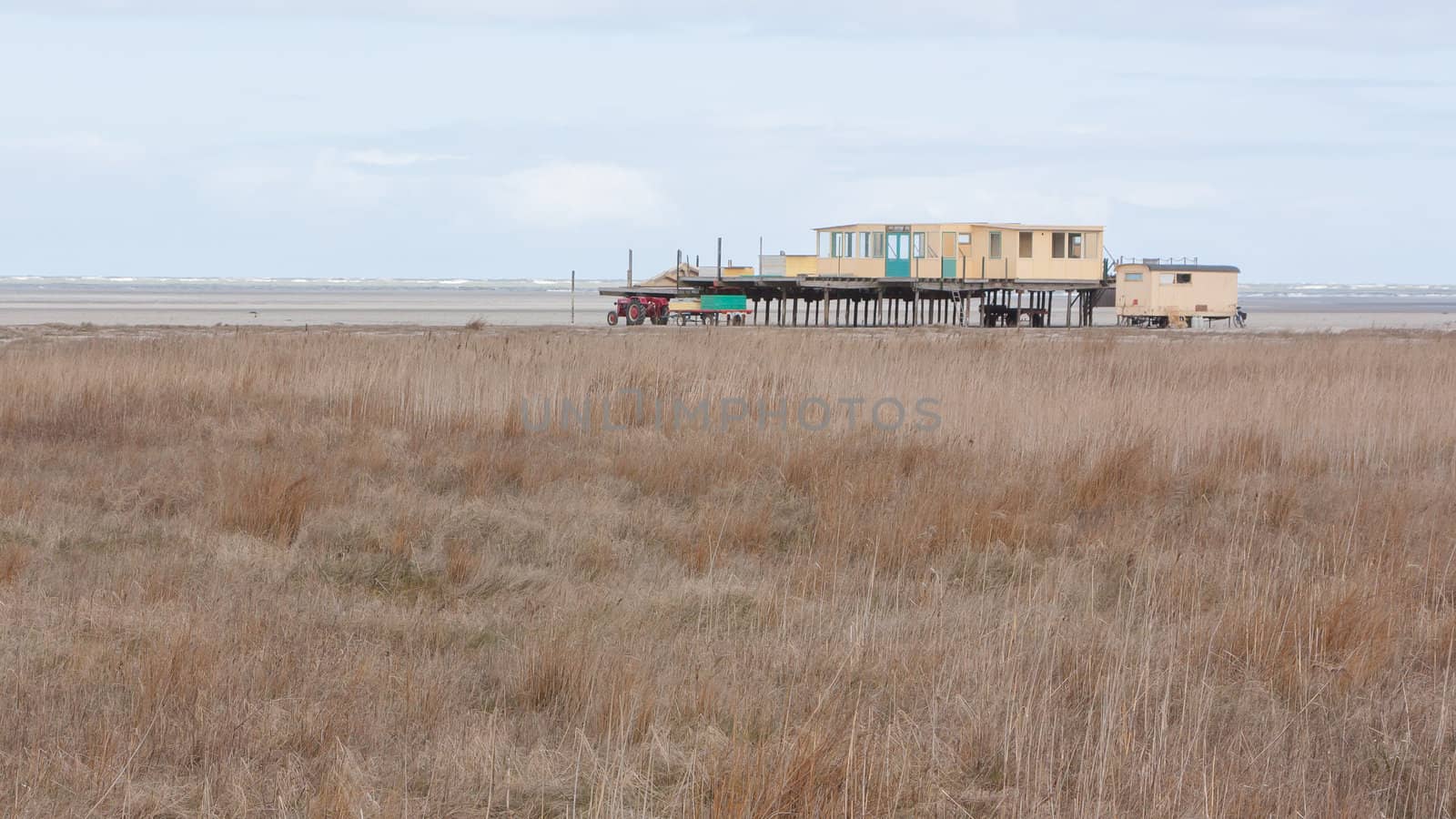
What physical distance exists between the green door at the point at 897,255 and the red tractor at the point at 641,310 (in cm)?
770

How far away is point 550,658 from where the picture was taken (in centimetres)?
455

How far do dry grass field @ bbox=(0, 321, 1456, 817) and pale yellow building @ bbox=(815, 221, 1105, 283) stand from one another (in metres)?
33.1

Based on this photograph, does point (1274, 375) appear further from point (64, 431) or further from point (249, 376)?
point (64, 431)

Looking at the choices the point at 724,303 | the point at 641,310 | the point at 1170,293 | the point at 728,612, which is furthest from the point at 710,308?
the point at 728,612

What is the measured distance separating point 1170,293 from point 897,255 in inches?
382

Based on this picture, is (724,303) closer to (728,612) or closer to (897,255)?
(897,255)

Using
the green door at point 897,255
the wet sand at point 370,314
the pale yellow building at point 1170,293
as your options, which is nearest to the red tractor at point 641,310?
the wet sand at point 370,314

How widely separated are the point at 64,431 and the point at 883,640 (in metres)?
7.92

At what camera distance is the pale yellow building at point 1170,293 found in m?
45.5

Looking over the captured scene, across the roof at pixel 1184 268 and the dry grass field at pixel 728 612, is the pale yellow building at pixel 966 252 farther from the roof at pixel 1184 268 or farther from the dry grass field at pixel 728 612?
the dry grass field at pixel 728 612

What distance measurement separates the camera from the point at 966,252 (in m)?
44.2

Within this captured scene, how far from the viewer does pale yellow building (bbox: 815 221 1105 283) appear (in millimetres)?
44156

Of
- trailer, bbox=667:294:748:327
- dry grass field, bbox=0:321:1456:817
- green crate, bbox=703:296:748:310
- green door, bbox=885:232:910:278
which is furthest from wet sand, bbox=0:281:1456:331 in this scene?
dry grass field, bbox=0:321:1456:817

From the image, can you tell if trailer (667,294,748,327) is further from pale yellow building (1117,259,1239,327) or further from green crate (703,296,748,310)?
pale yellow building (1117,259,1239,327)
